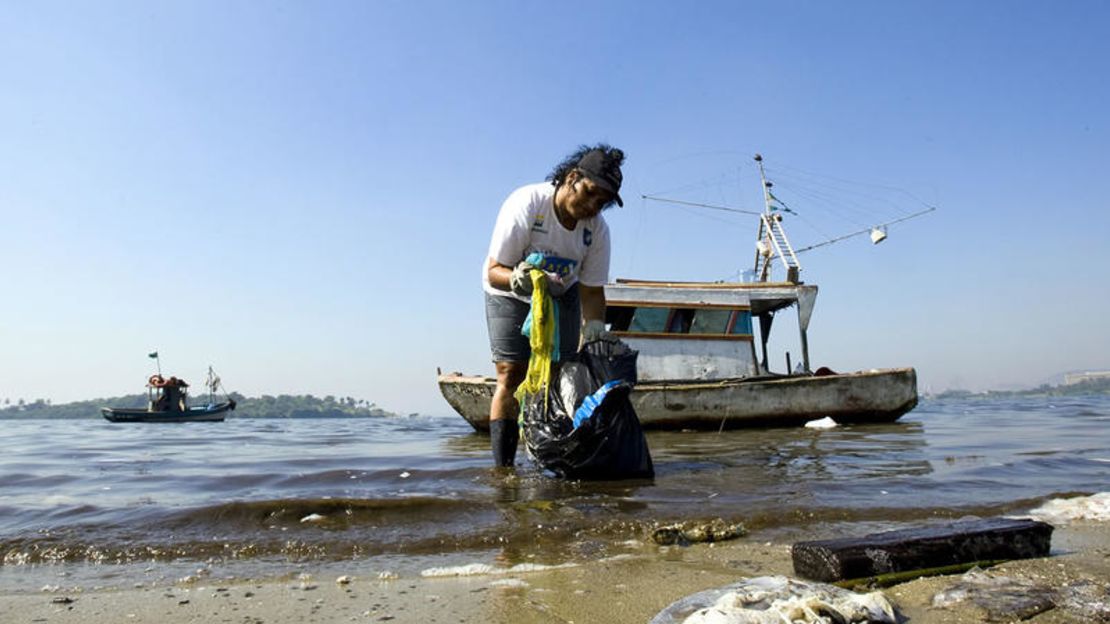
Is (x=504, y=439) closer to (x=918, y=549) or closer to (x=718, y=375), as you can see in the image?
(x=918, y=549)

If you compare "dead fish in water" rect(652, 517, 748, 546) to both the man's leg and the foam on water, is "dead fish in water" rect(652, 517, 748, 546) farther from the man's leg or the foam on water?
the man's leg

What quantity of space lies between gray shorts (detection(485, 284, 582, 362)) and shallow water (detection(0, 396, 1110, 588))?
2.62 feet

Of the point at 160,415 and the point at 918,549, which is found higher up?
the point at 918,549

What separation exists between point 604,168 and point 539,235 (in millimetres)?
603

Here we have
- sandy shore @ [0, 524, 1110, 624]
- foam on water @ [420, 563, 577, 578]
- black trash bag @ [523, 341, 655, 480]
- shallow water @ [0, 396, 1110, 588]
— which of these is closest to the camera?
sandy shore @ [0, 524, 1110, 624]

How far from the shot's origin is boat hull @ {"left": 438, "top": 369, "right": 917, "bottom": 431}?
1032cm

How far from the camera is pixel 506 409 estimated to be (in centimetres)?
461

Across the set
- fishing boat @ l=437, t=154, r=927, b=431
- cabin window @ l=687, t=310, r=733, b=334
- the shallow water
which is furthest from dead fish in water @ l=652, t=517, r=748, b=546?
cabin window @ l=687, t=310, r=733, b=334

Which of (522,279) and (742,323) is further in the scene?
(742,323)

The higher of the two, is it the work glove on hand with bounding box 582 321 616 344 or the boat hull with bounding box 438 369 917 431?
the work glove on hand with bounding box 582 321 616 344

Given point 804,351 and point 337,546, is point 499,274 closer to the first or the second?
point 337,546

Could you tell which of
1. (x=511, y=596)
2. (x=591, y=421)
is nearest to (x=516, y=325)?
(x=591, y=421)

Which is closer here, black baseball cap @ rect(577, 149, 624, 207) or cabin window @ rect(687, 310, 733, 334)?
black baseball cap @ rect(577, 149, 624, 207)

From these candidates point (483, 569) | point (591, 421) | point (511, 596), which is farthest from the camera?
point (591, 421)
